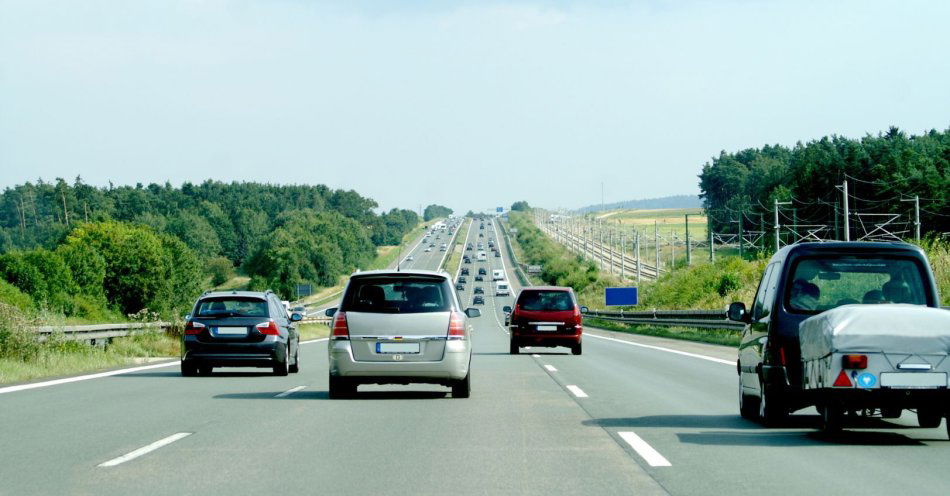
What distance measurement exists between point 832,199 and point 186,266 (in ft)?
239

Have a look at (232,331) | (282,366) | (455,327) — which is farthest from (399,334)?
(282,366)

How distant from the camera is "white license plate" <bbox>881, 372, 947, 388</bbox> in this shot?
9.80 metres

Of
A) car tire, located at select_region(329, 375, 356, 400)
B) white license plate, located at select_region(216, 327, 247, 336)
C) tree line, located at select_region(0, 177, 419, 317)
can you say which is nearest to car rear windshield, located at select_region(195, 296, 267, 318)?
white license plate, located at select_region(216, 327, 247, 336)

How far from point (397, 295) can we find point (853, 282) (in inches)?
260

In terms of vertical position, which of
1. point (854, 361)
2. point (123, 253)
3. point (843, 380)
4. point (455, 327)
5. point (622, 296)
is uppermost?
point (123, 253)

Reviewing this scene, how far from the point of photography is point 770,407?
37.9 ft

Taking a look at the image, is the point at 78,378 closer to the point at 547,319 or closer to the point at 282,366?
the point at 282,366

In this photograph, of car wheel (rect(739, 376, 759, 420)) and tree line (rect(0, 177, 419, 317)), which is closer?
car wheel (rect(739, 376, 759, 420))

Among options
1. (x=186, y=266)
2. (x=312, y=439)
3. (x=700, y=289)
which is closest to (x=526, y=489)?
(x=312, y=439)

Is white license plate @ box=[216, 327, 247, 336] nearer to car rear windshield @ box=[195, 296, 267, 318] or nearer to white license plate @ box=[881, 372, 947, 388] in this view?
car rear windshield @ box=[195, 296, 267, 318]

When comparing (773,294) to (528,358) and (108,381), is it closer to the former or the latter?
(108,381)

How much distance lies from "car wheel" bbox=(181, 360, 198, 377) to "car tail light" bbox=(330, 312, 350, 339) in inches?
237

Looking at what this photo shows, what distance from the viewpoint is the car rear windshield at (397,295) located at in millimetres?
15719

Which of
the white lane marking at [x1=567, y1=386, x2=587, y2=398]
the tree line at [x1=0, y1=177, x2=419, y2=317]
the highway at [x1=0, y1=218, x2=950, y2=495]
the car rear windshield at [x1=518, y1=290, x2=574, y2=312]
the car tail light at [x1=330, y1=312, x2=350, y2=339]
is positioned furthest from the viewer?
→ the tree line at [x1=0, y1=177, x2=419, y2=317]
